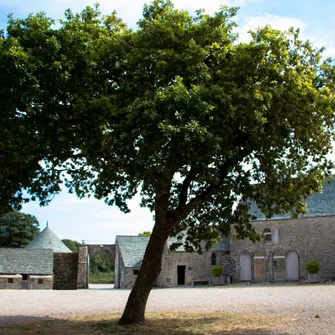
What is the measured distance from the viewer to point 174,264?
43125 mm

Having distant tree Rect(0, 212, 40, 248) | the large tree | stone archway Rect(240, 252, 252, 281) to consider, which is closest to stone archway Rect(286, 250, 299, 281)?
stone archway Rect(240, 252, 252, 281)

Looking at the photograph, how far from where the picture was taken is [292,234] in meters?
40.5

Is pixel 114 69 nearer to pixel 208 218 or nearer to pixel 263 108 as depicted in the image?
pixel 263 108

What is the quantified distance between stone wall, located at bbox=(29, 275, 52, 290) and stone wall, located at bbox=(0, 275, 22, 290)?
0.93 m

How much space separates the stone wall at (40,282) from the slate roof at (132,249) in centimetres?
679

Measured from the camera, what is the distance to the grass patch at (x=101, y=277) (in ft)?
180

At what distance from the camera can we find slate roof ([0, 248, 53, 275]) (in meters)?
40.2

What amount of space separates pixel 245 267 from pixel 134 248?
10525mm

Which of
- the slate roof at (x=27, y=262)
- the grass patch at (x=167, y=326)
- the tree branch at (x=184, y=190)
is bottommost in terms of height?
the grass patch at (x=167, y=326)

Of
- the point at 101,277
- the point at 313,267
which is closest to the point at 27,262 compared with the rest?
the point at 101,277

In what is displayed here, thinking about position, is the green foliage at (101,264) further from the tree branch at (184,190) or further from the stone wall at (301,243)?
the tree branch at (184,190)

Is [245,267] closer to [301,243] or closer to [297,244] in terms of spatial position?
[297,244]

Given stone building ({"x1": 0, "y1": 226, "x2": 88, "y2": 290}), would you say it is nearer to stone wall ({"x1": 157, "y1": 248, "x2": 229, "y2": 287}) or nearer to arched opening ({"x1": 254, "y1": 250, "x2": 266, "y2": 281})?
stone wall ({"x1": 157, "y1": 248, "x2": 229, "y2": 287})

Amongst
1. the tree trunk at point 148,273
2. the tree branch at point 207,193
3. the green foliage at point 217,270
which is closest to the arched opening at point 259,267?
the green foliage at point 217,270
